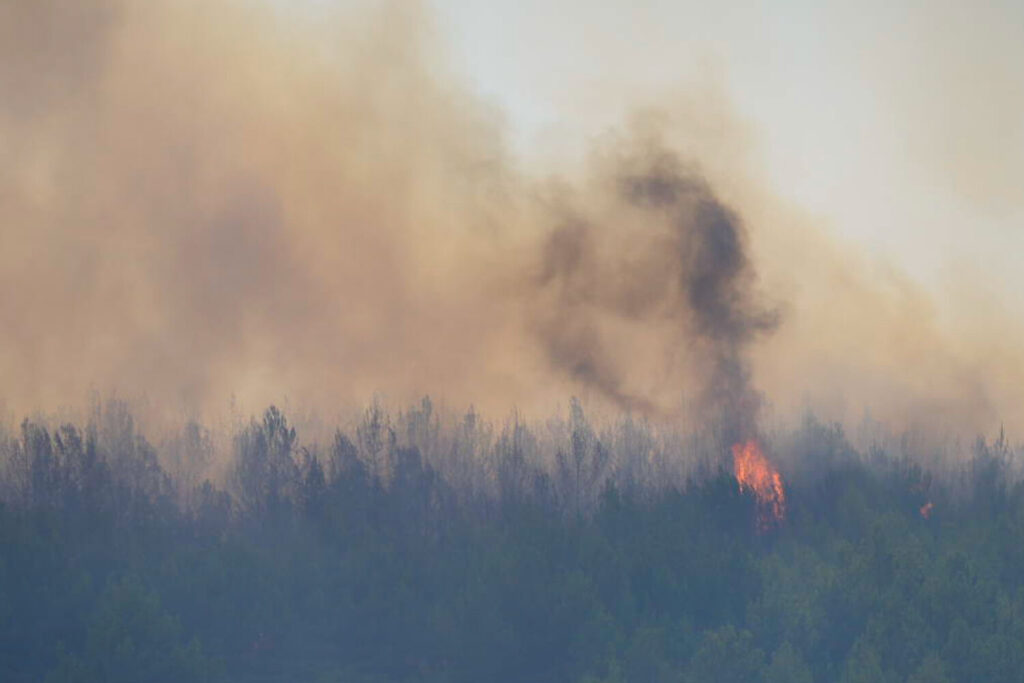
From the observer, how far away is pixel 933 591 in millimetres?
97062

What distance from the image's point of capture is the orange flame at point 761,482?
136 meters

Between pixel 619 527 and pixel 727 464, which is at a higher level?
pixel 727 464

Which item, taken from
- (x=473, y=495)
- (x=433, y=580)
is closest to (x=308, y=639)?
(x=433, y=580)

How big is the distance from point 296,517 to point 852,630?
5828 centimetres

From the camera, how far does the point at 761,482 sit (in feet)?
474

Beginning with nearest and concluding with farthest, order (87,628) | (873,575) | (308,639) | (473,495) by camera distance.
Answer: (87,628) < (873,575) < (308,639) < (473,495)

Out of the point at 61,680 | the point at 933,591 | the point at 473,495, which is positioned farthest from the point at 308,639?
the point at 933,591

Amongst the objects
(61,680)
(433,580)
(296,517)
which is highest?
(296,517)

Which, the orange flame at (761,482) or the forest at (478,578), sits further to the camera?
the orange flame at (761,482)

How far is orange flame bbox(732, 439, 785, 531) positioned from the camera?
448ft

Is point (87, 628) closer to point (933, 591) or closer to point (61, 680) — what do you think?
point (61, 680)

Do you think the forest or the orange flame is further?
the orange flame

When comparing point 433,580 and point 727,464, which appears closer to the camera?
point 433,580

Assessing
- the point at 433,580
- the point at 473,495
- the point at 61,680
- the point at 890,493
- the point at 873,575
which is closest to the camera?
the point at 61,680
